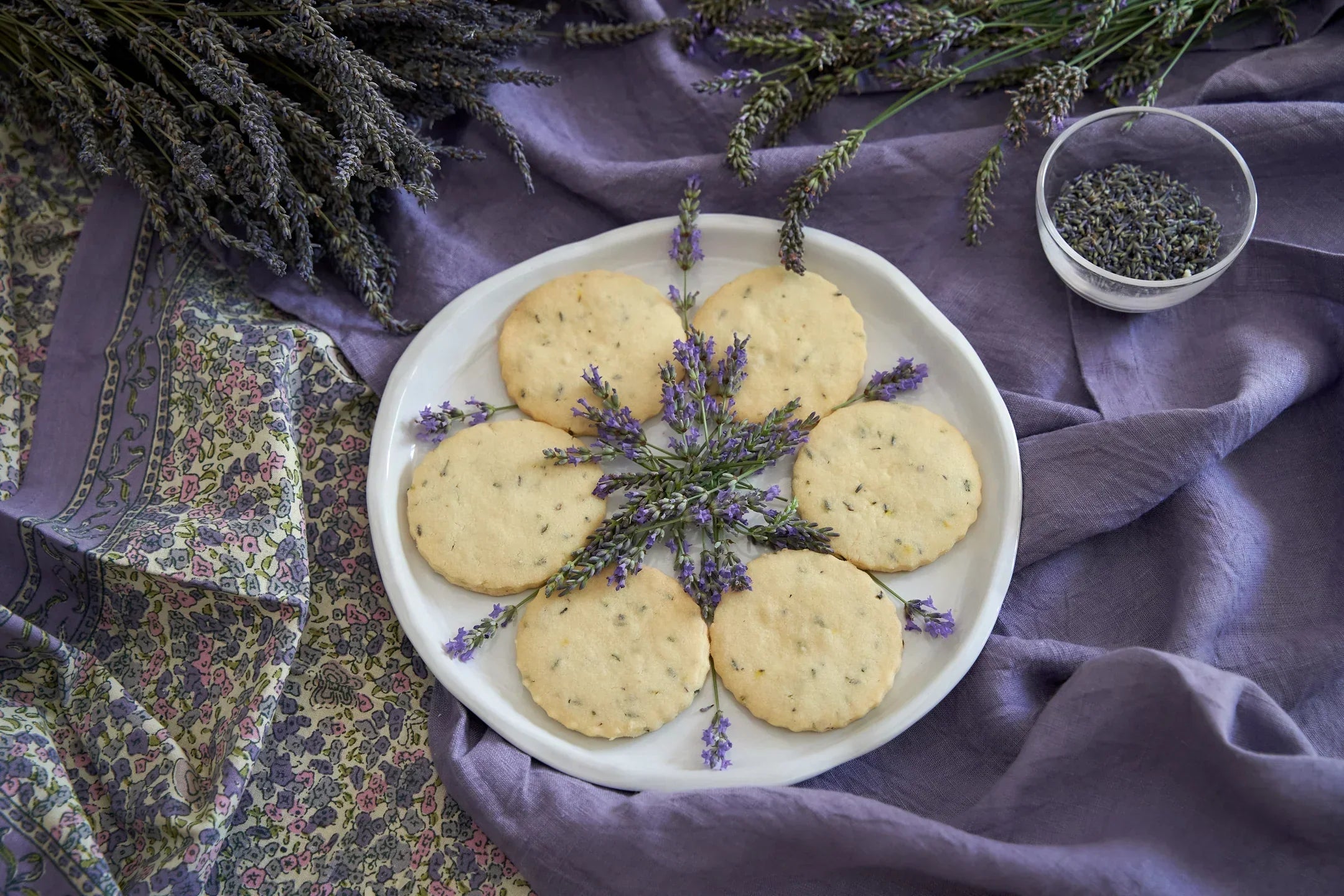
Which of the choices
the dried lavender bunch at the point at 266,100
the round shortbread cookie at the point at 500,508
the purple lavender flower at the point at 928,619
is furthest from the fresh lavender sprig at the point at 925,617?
the dried lavender bunch at the point at 266,100

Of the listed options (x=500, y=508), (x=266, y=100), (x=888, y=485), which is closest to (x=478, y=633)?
(x=500, y=508)

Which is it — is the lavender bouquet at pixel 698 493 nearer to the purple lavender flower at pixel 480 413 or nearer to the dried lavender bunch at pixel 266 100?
the purple lavender flower at pixel 480 413

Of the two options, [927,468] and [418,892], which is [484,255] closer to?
[927,468]

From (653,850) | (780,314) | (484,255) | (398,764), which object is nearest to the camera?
(653,850)

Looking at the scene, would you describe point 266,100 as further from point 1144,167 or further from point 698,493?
point 1144,167

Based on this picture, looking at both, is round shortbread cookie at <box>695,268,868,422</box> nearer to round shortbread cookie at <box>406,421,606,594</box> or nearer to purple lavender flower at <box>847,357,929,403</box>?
purple lavender flower at <box>847,357,929,403</box>

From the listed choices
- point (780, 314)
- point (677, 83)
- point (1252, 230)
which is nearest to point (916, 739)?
point (780, 314)
